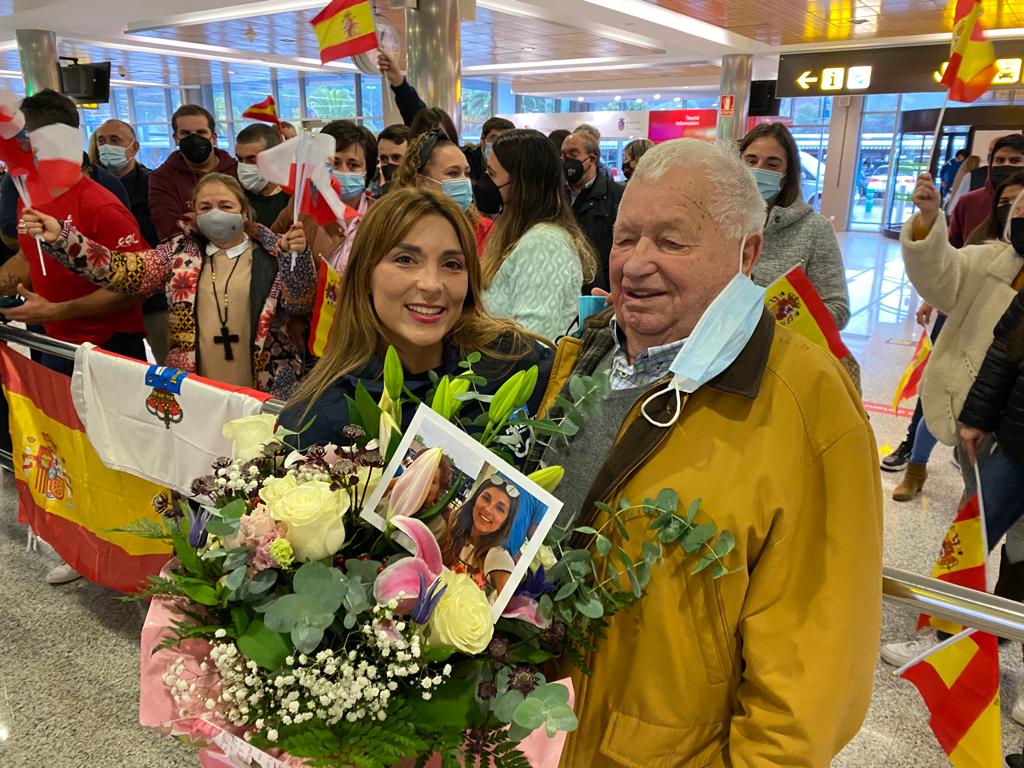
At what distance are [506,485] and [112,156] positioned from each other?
16.0 ft

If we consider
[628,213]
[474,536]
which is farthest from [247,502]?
[628,213]

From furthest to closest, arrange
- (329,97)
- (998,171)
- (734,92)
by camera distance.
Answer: (329,97) → (734,92) → (998,171)

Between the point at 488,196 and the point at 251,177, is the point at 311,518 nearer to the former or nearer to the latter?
the point at 488,196

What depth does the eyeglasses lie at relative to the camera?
98 cm

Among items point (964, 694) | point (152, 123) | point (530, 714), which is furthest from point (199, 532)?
point (152, 123)

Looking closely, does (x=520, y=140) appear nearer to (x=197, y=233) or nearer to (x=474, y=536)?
(x=197, y=233)

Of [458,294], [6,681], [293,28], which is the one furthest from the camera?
[293,28]

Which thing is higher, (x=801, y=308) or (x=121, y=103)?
(x=121, y=103)

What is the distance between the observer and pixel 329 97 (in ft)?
76.4

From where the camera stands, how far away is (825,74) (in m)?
11.9

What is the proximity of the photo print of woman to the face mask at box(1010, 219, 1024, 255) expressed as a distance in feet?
8.06

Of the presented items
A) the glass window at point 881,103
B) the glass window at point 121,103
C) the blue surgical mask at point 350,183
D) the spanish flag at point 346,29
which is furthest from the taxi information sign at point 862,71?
the glass window at point 121,103

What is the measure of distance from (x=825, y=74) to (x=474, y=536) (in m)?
12.9

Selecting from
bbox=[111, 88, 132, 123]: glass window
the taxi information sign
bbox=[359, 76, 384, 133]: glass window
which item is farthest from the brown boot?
bbox=[111, 88, 132, 123]: glass window
